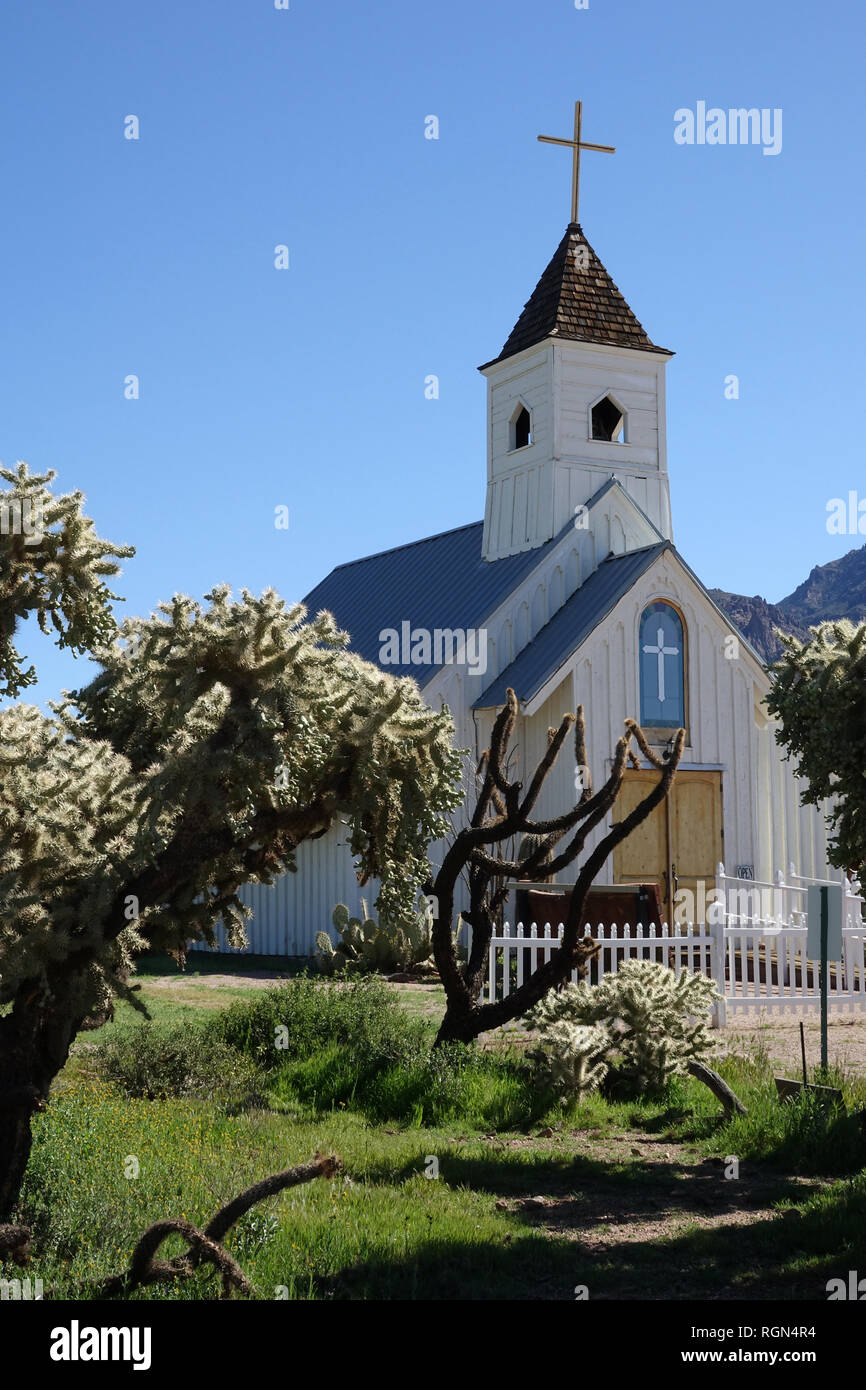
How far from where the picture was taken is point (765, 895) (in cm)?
1956

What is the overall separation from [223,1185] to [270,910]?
16192 mm

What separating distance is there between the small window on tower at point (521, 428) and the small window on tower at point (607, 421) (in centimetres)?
119

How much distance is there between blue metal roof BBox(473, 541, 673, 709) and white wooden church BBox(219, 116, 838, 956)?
0.04 metres

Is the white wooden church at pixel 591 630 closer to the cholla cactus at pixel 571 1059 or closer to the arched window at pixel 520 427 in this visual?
the arched window at pixel 520 427

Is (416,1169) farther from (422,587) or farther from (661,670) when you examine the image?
(422,587)

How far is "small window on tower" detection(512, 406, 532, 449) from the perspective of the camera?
23.5 m

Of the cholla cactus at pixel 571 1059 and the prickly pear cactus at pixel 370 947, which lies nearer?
the cholla cactus at pixel 571 1059

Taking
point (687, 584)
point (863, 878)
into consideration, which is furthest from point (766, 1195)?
point (687, 584)

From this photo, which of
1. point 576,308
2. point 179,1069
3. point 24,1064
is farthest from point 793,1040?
point 576,308

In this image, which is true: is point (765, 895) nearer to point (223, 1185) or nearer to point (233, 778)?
point (223, 1185)

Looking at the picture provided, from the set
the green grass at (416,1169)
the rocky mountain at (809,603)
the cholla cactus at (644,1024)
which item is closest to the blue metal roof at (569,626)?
the green grass at (416,1169)

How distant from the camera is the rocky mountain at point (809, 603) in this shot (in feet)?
395

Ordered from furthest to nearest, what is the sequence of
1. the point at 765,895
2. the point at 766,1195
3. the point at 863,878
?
the point at 765,895
the point at 863,878
the point at 766,1195

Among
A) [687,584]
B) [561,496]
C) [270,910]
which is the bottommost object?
[270,910]
